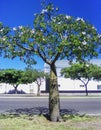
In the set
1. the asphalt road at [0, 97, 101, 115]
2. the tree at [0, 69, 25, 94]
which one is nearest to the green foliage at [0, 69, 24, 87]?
the tree at [0, 69, 25, 94]

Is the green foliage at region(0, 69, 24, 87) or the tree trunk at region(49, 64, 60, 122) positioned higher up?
the green foliage at region(0, 69, 24, 87)

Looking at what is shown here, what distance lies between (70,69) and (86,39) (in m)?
46.4

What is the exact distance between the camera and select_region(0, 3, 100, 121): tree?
1378 cm

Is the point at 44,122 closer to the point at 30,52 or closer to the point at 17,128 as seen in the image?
the point at 17,128

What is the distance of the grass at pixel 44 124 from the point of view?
41.0 ft

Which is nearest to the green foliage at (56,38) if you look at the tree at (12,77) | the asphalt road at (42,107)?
the asphalt road at (42,107)

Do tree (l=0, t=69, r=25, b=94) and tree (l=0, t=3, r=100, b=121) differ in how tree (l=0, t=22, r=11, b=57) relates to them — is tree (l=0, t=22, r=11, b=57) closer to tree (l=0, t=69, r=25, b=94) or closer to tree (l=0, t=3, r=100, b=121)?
tree (l=0, t=3, r=100, b=121)

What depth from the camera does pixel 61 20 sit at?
14.2 metres

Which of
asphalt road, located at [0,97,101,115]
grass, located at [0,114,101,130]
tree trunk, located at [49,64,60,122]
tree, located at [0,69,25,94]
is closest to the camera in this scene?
grass, located at [0,114,101,130]

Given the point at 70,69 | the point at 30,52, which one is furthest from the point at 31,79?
the point at 30,52

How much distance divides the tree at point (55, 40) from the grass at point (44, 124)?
25.5 inches

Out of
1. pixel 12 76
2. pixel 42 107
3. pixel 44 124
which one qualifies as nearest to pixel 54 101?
pixel 44 124

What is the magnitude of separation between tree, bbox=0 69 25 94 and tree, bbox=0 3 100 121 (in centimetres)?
5290

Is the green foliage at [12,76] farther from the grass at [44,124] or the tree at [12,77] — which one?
the grass at [44,124]
